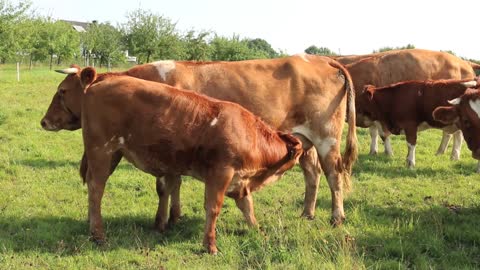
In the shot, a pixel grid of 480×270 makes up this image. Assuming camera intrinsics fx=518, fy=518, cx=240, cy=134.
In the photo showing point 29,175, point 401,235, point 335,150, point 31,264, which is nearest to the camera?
point 31,264

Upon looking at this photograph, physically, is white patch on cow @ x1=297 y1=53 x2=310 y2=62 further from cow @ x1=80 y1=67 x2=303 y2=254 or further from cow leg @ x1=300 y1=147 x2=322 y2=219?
cow @ x1=80 y1=67 x2=303 y2=254

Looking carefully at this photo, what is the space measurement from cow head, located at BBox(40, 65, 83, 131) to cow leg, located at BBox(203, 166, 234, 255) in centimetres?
239

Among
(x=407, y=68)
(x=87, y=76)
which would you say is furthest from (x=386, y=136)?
(x=87, y=76)

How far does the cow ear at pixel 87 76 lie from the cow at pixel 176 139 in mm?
314

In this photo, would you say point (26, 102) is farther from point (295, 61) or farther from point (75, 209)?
point (295, 61)

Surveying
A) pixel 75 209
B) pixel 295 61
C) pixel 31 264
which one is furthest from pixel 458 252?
pixel 75 209

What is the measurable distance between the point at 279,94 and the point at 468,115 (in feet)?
8.51

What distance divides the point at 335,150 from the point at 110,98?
3070mm

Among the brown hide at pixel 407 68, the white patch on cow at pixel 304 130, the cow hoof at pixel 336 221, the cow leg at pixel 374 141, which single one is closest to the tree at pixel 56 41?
the brown hide at pixel 407 68

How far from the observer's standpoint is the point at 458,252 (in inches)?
221

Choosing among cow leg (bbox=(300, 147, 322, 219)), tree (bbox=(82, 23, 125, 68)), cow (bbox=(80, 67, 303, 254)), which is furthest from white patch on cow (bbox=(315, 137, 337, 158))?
tree (bbox=(82, 23, 125, 68))

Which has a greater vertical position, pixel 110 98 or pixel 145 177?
pixel 110 98

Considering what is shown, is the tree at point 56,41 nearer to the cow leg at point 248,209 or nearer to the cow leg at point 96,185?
the cow leg at point 96,185

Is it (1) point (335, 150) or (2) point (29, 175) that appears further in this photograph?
(2) point (29, 175)
